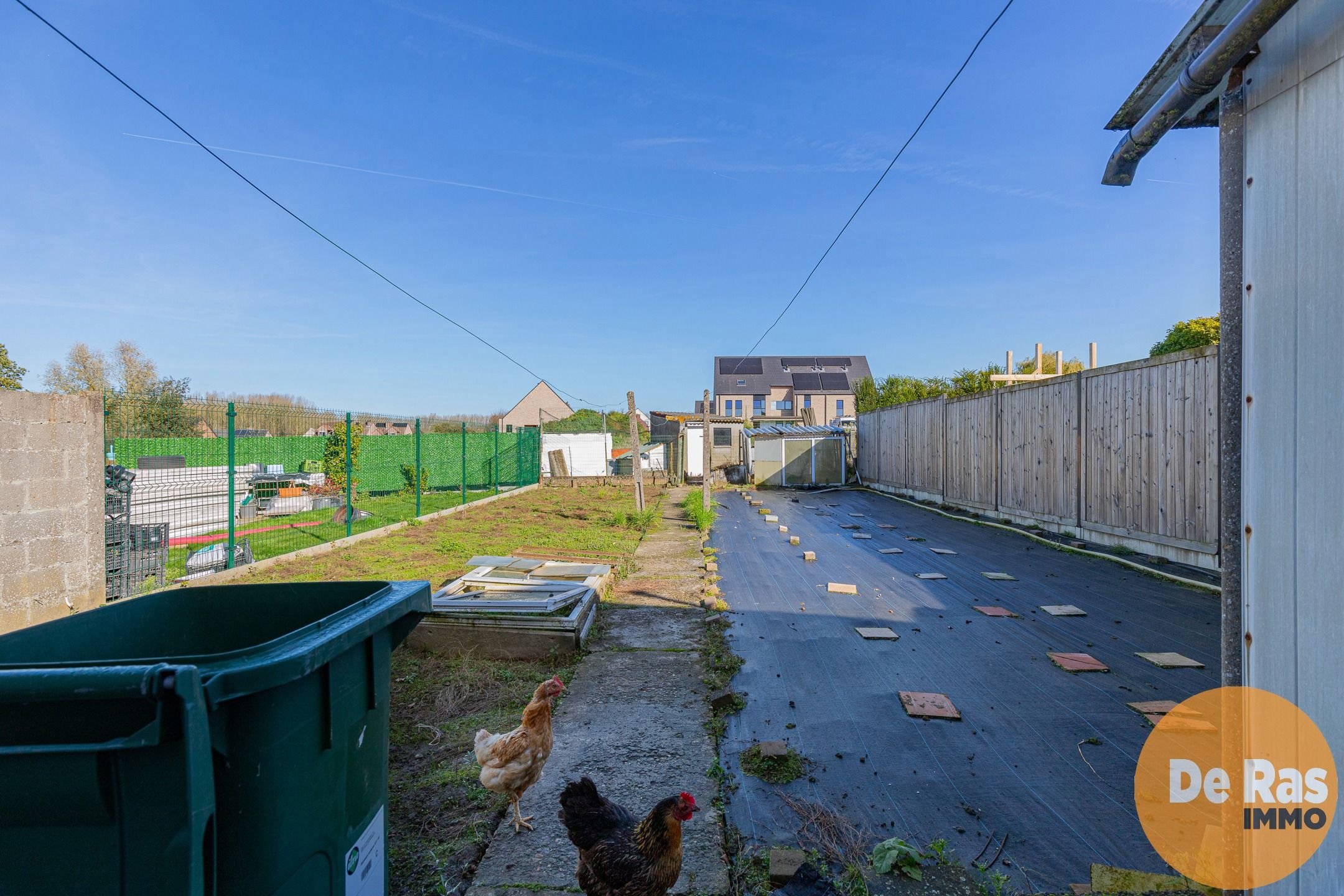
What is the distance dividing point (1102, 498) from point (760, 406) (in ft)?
122

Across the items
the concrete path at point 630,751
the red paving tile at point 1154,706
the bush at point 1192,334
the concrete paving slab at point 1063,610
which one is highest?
the bush at point 1192,334

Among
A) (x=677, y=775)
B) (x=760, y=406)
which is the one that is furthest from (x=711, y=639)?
(x=760, y=406)

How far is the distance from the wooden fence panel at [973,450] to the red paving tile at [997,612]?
671 cm

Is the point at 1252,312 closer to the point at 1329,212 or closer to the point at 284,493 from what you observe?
the point at 1329,212

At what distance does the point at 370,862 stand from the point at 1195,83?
3538 millimetres

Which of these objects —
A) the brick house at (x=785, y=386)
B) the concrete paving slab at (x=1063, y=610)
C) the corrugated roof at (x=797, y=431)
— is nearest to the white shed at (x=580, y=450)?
the corrugated roof at (x=797, y=431)

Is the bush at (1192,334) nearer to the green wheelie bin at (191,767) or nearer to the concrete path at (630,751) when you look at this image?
the concrete path at (630,751)

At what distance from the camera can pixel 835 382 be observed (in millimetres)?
45625

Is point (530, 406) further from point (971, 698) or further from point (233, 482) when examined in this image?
point (971, 698)

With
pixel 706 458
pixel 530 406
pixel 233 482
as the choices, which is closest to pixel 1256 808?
pixel 233 482

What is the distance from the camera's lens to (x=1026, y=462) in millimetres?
10406

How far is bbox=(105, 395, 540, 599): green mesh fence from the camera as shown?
6254 mm

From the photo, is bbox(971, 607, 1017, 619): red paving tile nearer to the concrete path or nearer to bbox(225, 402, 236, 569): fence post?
the concrete path

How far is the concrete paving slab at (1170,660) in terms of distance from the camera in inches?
162
